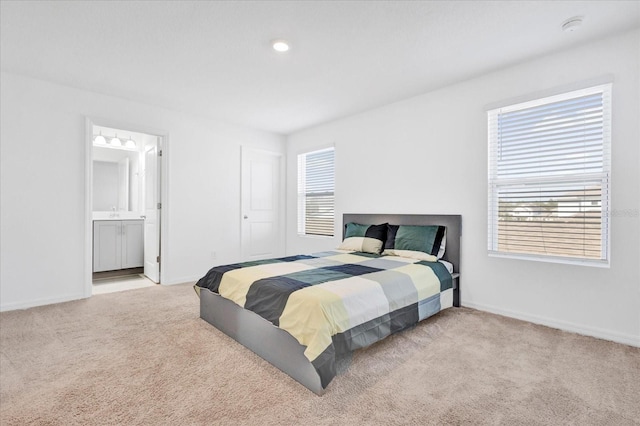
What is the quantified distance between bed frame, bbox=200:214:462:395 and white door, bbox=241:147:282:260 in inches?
92.7

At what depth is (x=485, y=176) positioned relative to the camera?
3.21m

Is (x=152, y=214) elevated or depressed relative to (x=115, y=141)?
depressed

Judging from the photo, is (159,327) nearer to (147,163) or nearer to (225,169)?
(225,169)

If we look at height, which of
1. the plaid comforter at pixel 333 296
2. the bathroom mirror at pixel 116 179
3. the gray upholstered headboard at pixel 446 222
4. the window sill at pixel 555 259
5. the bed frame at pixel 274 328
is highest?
the bathroom mirror at pixel 116 179

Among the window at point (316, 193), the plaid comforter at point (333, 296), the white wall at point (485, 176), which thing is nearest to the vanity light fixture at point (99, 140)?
the window at point (316, 193)

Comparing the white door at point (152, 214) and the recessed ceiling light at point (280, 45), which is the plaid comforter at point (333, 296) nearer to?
the recessed ceiling light at point (280, 45)

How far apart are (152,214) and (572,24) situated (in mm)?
5110

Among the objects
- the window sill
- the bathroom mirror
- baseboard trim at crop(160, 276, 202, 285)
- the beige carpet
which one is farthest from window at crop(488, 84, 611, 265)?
the bathroom mirror

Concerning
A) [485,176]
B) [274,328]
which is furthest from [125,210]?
[485,176]

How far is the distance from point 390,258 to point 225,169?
298 cm

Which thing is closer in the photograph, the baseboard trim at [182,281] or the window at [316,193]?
the baseboard trim at [182,281]

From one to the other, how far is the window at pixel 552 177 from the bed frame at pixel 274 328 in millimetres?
427

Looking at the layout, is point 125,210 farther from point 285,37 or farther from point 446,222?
point 446,222

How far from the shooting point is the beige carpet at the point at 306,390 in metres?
1.57
